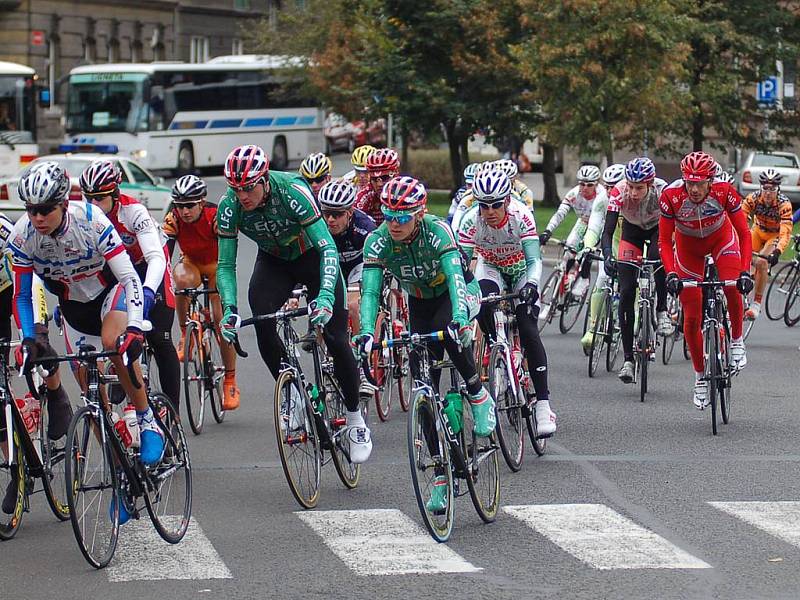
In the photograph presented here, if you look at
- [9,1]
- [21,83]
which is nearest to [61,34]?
[9,1]

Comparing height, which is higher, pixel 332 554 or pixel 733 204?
pixel 733 204

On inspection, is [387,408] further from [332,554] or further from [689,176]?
[332,554]

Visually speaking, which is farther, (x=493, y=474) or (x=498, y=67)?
(x=498, y=67)

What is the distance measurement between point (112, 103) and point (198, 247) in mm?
36762

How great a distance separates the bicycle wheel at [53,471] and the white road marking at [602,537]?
2343 millimetres

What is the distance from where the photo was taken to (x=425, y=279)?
898cm

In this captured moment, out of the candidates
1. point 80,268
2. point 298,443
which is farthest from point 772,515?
point 80,268

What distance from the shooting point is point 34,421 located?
883 cm

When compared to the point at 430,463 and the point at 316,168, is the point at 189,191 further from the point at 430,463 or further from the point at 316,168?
the point at 430,463

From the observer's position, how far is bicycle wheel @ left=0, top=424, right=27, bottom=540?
8.16 m

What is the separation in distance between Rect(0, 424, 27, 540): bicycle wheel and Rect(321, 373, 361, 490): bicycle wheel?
177 cm

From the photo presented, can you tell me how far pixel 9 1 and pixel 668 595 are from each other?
5302 centimetres

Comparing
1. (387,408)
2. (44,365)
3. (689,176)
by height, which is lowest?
(387,408)

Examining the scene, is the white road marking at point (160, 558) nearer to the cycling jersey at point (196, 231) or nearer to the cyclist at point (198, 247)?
→ the cyclist at point (198, 247)
